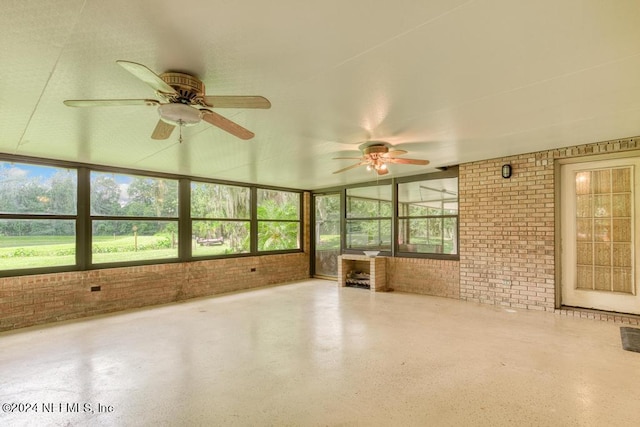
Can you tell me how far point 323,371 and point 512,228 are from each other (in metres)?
4.00

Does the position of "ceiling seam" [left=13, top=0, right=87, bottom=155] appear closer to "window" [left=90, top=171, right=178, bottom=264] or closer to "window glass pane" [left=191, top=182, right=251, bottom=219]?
"window" [left=90, top=171, right=178, bottom=264]

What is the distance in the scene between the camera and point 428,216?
6398mm

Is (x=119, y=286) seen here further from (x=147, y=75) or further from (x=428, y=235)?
(x=428, y=235)

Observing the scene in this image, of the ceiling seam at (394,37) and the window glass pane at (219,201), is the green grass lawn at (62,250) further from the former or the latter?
the ceiling seam at (394,37)

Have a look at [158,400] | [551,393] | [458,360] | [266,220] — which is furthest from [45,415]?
[266,220]

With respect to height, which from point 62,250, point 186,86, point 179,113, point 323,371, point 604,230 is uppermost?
point 186,86

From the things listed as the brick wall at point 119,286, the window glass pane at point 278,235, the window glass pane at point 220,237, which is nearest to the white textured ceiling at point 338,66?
the brick wall at point 119,286

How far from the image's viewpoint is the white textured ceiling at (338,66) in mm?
1629

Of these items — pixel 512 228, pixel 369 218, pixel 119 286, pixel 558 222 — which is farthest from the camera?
pixel 369 218

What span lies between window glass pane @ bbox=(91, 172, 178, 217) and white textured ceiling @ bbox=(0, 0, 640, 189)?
1.35 metres

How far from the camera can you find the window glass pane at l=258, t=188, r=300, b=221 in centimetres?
775

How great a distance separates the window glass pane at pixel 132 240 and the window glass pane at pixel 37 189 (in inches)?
21.1

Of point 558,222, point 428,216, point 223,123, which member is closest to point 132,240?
point 223,123

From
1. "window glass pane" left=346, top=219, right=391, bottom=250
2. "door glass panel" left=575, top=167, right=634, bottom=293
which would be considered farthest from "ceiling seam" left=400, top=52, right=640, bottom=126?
"window glass pane" left=346, top=219, right=391, bottom=250
